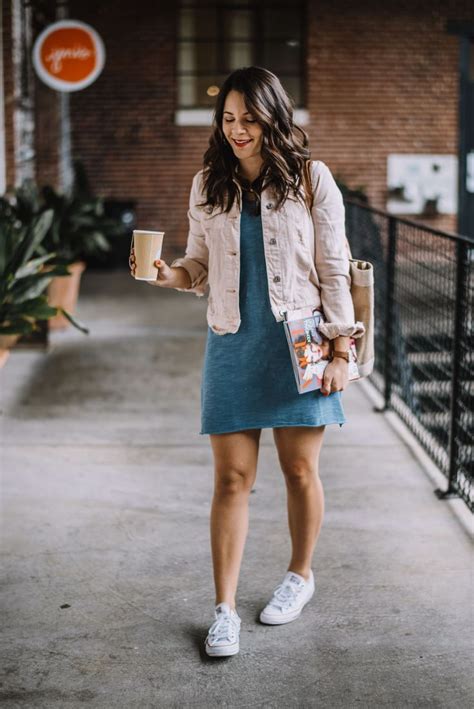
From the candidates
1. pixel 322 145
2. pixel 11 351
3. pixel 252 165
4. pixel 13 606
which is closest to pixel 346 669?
pixel 13 606

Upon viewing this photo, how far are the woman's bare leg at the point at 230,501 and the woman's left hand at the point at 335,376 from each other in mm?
231

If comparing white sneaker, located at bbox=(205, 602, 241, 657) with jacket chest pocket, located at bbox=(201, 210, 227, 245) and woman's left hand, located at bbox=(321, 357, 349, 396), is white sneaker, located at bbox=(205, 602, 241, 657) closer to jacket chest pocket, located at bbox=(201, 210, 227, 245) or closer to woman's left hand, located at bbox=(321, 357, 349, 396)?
woman's left hand, located at bbox=(321, 357, 349, 396)

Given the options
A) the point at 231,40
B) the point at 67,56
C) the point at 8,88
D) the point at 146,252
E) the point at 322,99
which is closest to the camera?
the point at 146,252

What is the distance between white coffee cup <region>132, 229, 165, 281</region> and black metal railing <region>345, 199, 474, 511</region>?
1596 mm

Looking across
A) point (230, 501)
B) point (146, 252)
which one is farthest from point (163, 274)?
point (230, 501)

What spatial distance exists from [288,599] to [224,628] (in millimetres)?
270

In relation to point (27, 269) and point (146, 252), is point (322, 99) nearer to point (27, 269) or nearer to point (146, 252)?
point (27, 269)

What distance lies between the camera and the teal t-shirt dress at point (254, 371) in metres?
2.52

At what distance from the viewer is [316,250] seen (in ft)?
8.32

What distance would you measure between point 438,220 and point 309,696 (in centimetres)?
1036

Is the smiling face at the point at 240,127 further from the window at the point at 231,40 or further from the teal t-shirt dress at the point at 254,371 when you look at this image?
the window at the point at 231,40

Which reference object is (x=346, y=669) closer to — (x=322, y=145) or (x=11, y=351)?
(x=11, y=351)

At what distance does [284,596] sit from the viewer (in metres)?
2.77

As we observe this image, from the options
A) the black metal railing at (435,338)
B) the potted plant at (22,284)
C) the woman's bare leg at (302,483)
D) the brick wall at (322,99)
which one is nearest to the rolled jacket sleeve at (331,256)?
the woman's bare leg at (302,483)
